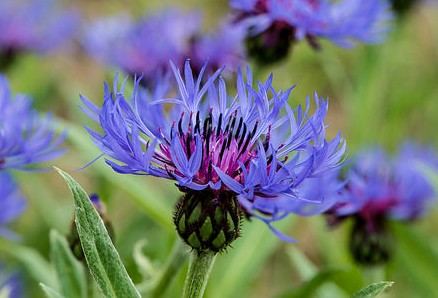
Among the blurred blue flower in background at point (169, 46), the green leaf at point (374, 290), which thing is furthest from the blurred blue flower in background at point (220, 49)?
the green leaf at point (374, 290)

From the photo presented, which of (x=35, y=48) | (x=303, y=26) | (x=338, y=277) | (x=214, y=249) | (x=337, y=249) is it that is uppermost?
(x=214, y=249)

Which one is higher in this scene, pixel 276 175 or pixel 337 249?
pixel 276 175

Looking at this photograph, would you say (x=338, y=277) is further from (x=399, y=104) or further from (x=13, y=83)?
(x=13, y=83)

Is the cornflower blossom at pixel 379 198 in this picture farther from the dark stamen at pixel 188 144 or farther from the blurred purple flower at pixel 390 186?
the dark stamen at pixel 188 144

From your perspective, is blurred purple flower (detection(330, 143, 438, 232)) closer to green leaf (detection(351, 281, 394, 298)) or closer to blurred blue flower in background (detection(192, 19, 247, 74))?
blurred blue flower in background (detection(192, 19, 247, 74))

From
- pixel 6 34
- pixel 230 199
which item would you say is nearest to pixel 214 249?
pixel 230 199

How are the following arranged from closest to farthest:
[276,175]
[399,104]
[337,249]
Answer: [276,175], [337,249], [399,104]
